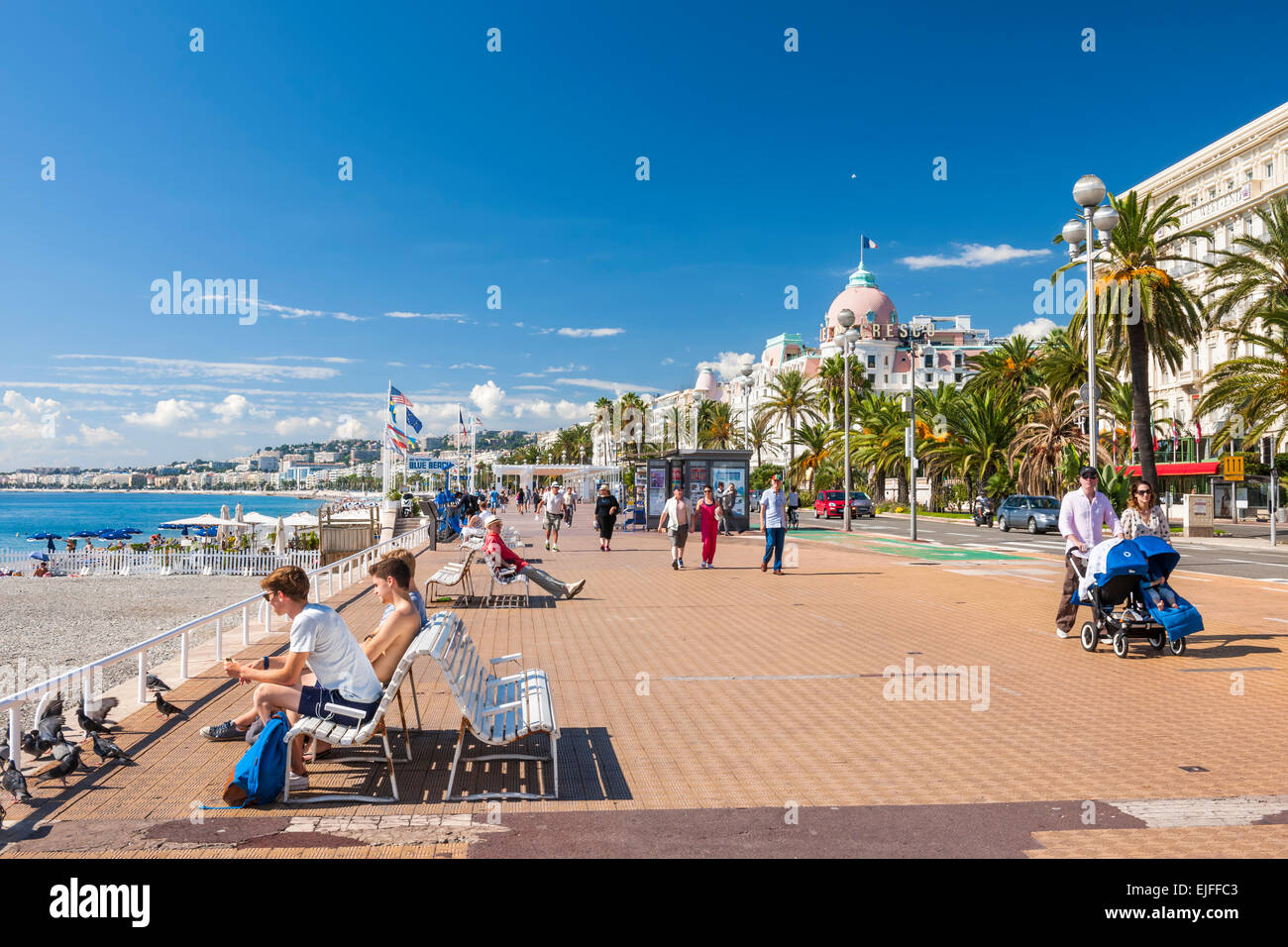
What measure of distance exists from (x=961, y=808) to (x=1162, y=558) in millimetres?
5579

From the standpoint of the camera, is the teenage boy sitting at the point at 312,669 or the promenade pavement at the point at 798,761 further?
the teenage boy sitting at the point at 312,669

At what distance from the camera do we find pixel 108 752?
5660 mm

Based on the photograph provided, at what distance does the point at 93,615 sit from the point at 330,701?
18759mm

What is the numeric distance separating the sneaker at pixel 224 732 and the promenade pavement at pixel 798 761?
0.23 feet

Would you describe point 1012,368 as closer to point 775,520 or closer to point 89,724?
point 775,520

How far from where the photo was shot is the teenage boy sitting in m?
5.24

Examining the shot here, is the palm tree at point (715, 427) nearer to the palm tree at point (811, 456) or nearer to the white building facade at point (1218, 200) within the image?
the palm tree at point (811, 456)

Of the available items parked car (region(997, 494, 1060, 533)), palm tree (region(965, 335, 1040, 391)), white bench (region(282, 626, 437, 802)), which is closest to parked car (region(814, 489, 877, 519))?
parked car (region(997, 494, 1060, 533))

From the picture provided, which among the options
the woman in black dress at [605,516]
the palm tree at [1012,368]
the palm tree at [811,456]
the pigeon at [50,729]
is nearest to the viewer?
the pigeon at [50,729]

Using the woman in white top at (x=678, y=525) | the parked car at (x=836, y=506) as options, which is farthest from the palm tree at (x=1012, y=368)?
the woman in white top at (x=678, y=525)

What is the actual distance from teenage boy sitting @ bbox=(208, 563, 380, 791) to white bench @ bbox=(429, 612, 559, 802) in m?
0.50

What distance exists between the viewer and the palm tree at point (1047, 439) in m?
45.6

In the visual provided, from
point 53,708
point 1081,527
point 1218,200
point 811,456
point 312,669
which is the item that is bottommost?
point 53,708

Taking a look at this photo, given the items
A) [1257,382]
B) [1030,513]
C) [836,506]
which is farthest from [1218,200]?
[1030,513]
